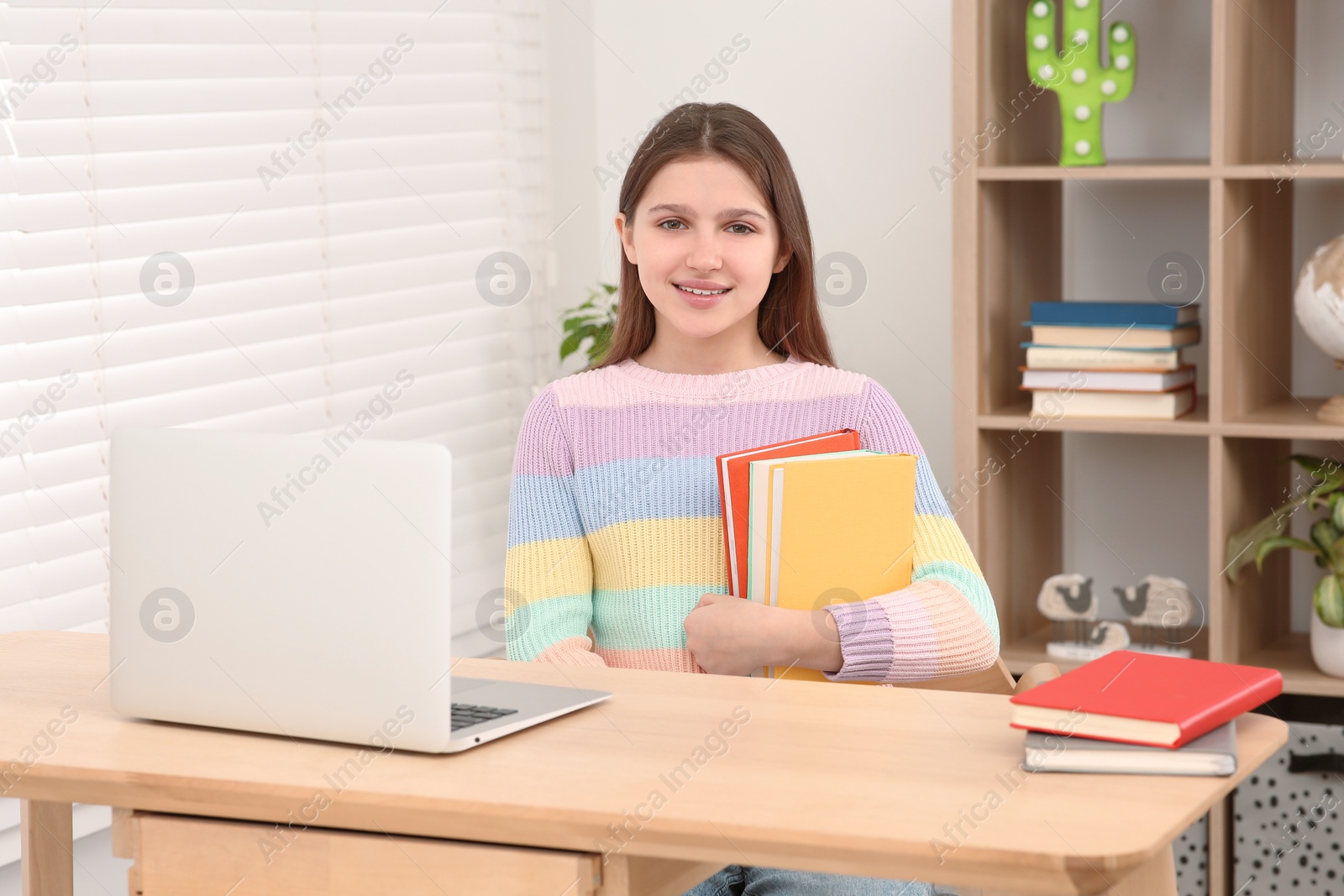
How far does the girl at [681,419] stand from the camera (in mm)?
1607

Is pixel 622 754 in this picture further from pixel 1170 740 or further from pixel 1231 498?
pixel 1231 498

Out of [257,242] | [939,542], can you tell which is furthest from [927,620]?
[257,242]

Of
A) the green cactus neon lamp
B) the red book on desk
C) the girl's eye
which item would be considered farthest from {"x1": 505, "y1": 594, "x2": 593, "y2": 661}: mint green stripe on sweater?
the green cactus neon lamp

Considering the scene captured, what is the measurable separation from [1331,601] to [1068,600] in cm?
43

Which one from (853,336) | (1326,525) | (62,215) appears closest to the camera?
(62,215)

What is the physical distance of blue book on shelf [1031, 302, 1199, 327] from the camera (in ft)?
8.11

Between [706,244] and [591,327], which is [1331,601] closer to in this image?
[706,244]

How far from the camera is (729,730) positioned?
3.74 ft

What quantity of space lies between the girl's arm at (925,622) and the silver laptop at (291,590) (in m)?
0.31

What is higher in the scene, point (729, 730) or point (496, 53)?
point (496, 53)

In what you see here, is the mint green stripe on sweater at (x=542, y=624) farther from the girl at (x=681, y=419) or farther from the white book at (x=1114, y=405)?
the white book at (x=1114, y=405)

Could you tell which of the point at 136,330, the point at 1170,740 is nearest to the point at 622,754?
the point at 1170,740

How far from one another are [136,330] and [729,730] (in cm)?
144

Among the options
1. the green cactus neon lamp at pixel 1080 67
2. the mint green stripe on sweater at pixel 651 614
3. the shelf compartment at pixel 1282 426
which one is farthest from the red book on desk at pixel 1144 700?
the green cactus neon lamp at pixel 1080 67
